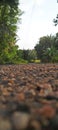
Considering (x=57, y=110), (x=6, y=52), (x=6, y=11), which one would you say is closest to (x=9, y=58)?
(x=6, y=52)

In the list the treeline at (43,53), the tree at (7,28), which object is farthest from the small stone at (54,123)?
the tree at (7,28)

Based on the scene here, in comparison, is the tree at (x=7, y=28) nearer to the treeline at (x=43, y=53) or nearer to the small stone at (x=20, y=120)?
the treeline at (x=43, y=53)

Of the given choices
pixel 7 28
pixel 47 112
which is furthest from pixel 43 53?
pixel 47 112

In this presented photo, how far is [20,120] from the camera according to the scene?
5.16ft

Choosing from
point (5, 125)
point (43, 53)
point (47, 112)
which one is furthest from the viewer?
point (43, 53)

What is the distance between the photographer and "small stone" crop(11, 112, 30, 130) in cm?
153

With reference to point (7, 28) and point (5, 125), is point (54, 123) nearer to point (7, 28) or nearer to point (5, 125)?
point (5, 125)

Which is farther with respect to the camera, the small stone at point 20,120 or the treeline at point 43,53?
the treeline at point 43,53

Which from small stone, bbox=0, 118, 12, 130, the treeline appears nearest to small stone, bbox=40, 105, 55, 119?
small stone, bbox=0, 118, 12, 130

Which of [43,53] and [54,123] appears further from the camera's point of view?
[43,53]

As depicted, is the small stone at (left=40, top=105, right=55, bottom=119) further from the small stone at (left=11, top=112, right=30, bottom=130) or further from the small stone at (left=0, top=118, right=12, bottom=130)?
the small stone at (left=0, top=118, right=12, bottom=130)

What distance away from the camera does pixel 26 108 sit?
1811 millimetres

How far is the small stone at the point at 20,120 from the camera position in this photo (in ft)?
5.03

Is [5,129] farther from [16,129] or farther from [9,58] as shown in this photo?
[9,58]
